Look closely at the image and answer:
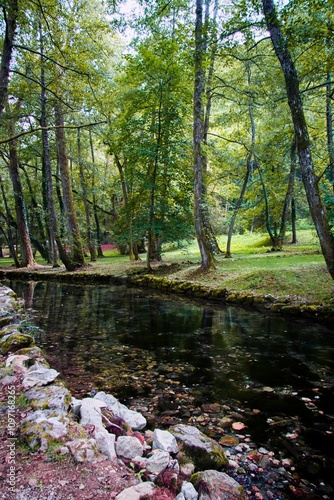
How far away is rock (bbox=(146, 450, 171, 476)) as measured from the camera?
210 cm

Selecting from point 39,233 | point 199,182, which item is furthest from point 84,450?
point 39,233

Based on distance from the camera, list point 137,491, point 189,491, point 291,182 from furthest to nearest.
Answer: point 291,182, point 189,491, point 137,491

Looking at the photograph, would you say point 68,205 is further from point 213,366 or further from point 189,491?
point 189,491

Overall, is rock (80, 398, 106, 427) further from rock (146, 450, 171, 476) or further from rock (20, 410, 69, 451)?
rock (146, 450, 171, 476)

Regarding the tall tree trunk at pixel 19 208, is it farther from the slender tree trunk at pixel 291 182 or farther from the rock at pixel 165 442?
the rock at pixel 165 442

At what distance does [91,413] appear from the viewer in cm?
271

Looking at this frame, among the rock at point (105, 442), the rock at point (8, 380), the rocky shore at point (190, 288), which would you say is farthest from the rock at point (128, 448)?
the rocky shore at point (190, 288)

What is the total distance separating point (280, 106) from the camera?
49.8 feet

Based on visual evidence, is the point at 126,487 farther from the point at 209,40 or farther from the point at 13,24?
the point at 13,24

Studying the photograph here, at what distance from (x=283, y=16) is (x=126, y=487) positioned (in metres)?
7.81

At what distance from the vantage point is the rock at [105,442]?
2.20 meters

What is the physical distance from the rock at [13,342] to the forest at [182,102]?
4.42 m

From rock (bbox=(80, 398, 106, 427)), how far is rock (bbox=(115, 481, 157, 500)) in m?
0.83

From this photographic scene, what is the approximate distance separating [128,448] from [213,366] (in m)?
2.39
